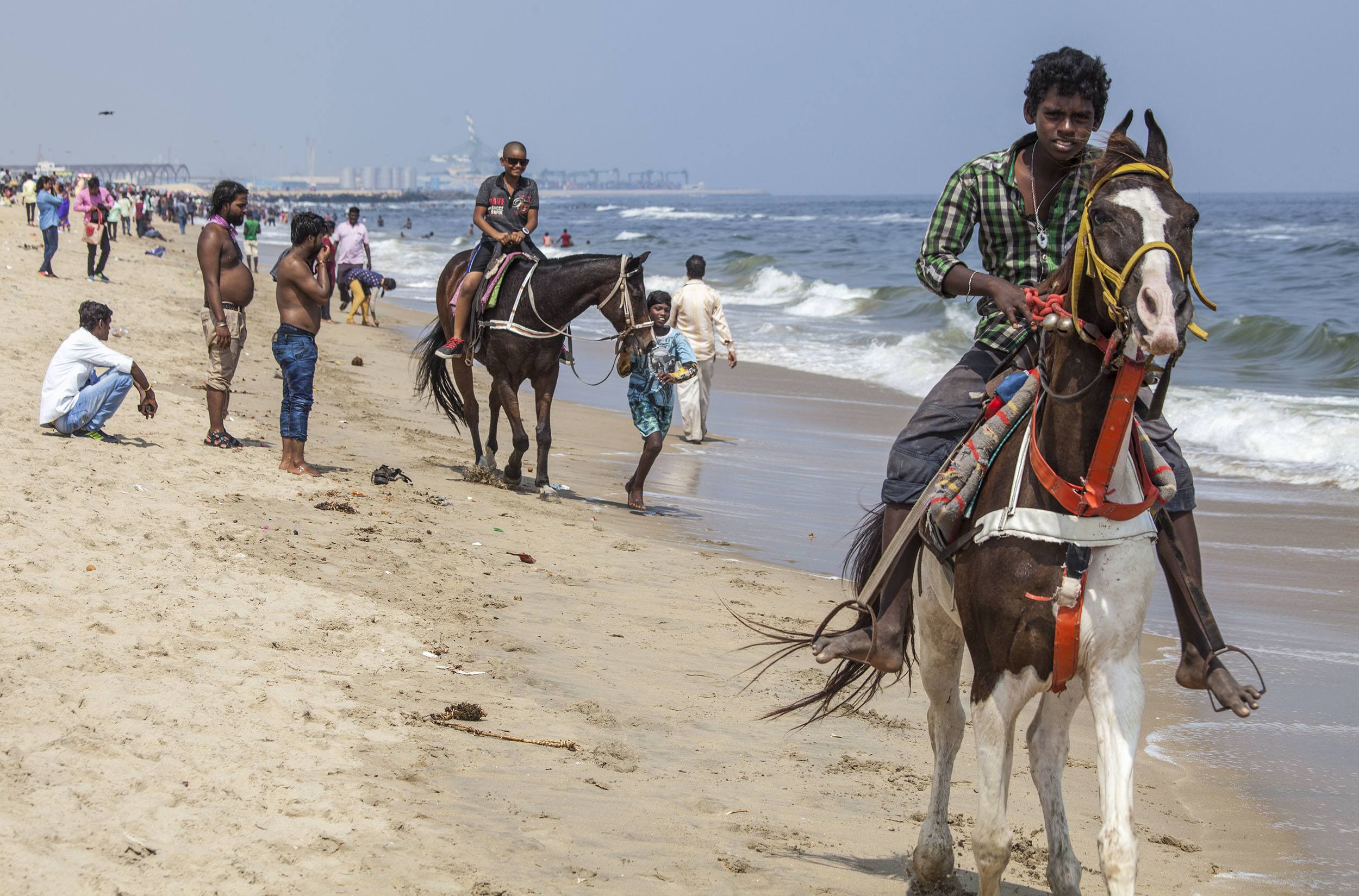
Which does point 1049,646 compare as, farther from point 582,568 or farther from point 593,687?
point 582,568

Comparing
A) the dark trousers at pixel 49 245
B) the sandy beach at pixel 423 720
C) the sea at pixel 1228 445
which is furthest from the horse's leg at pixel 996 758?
the dark trousers at pixel 49 245

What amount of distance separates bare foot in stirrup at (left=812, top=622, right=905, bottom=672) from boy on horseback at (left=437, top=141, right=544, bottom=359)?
7.27 m

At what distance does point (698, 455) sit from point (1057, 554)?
10077 millimetres

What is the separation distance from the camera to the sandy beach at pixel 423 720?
4.07m

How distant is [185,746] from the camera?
14.8ft

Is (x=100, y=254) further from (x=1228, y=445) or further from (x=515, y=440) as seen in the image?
(x=1228, y=445)

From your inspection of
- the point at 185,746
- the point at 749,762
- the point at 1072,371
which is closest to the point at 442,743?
the point at 185,746

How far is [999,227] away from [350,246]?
64.8 ft

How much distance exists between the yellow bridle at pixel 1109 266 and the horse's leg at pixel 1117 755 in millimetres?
966

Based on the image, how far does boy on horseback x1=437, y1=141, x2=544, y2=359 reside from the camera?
437 inches

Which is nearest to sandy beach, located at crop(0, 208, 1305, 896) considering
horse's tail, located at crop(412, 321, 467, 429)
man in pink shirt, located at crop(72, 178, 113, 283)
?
horse's tail, located at crop(412, 321, 467, 429)

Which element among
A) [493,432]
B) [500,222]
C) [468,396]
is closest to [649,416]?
[493,432]

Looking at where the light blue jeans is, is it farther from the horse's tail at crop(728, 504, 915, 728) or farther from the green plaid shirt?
the green plaid shirt

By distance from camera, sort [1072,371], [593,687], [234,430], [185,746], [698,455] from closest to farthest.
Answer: [1072,371], [185,746], [593,687], [234,430], [698,455]
